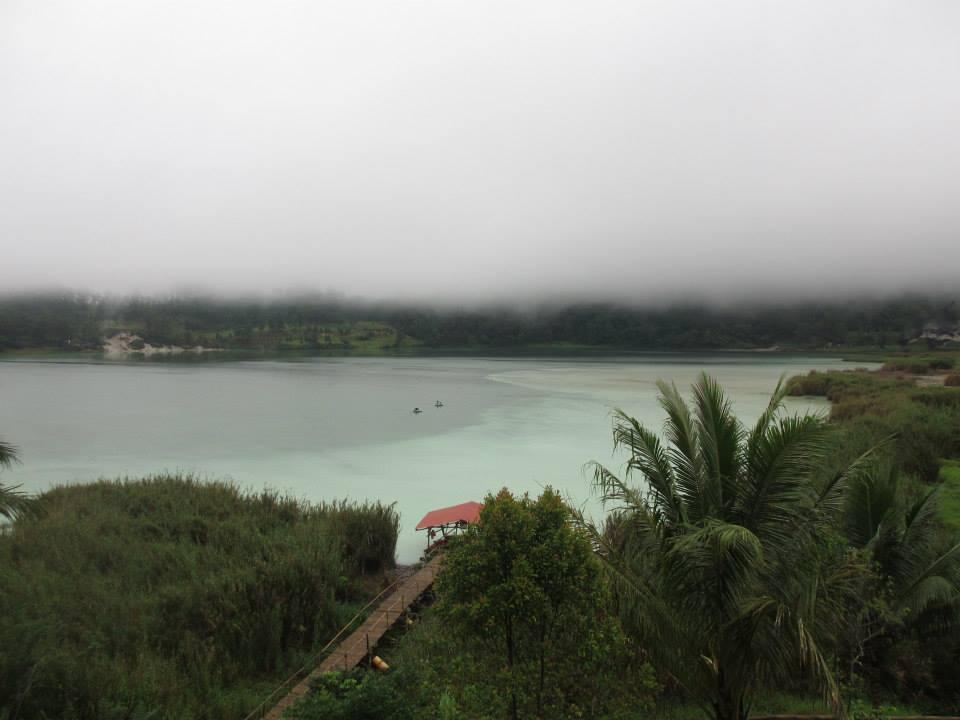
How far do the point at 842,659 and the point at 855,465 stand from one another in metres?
5.04

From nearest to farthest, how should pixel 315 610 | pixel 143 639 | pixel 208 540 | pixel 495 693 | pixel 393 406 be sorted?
pixel 495 693 < pixel 143 639 < pixel 315 610 < pixel 208 540 < pixel 393 406

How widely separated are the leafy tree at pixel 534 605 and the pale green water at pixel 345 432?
17.7ft

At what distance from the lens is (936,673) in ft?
33.7

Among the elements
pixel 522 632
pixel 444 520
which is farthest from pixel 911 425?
pixel 522 632

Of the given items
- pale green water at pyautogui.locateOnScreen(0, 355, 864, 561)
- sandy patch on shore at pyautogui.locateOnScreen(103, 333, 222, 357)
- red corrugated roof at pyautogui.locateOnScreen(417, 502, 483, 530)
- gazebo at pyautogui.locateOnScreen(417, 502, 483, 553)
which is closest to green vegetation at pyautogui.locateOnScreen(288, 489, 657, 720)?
pale green water at pyautogui.locateOnScreen(0, 355, 864, 561)

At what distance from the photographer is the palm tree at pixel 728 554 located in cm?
651

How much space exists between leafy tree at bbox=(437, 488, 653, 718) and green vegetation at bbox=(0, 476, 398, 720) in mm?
4284

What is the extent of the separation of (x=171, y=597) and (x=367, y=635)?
12.0 feet

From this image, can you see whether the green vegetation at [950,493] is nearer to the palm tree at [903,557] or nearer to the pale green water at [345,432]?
the palm tree at [903,557]

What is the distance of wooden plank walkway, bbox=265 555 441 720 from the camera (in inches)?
369

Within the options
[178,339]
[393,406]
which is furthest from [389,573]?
[178,339]

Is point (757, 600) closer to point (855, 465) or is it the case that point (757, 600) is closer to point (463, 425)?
point (855, 465)

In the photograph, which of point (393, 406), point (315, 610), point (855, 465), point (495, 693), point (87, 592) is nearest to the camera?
point (495, 693)

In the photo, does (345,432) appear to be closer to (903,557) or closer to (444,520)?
(444,520)
